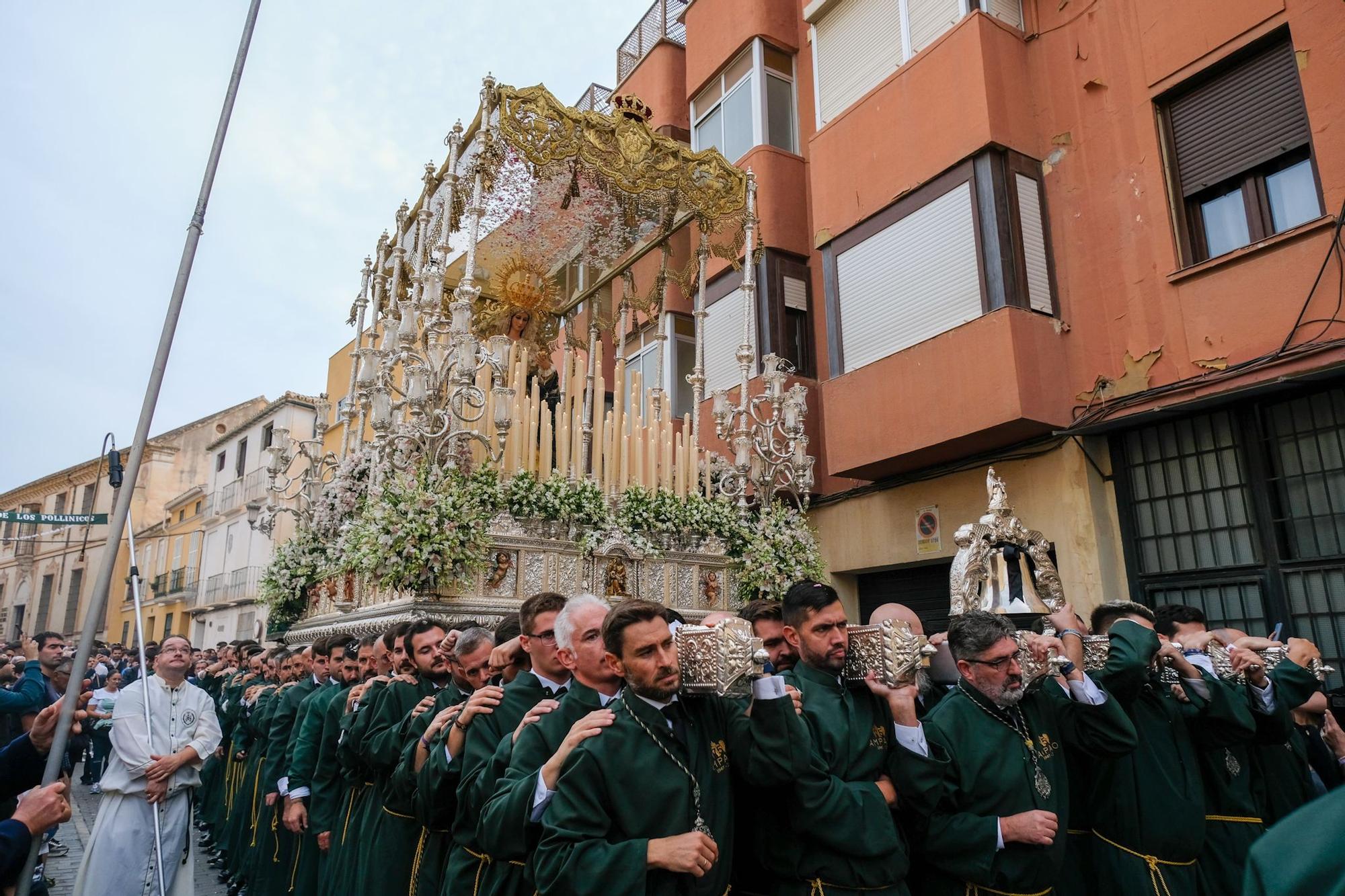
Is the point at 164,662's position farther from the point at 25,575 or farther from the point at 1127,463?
the point at 25,575

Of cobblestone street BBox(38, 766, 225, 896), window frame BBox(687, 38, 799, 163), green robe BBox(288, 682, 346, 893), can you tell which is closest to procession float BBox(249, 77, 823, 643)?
green robe BBox(288, 682, 346, 893)

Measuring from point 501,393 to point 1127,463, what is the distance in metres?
5.81

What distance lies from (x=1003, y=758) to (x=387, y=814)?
3.23 metres

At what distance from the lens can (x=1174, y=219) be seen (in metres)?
8.15

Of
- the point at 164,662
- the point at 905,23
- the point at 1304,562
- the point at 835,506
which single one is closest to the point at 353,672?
the point at 164,662

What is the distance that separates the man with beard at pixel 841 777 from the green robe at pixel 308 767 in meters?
3.95

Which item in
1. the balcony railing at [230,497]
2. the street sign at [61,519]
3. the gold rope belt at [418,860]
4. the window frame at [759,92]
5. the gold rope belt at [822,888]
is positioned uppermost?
the window frame at [759,92]

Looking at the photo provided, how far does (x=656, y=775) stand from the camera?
2.63m

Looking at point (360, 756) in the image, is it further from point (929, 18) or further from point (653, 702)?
point (929, 18)

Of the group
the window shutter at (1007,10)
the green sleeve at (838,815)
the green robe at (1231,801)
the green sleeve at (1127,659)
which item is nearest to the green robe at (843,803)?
the green sleeve at (838,815)

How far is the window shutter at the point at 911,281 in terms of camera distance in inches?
360

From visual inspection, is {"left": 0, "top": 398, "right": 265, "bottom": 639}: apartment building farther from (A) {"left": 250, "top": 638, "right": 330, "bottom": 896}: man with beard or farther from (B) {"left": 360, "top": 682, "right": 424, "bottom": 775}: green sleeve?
(B) {"left": 360, "top": 682, "right": 424, "bottom": 775}: green sleeve

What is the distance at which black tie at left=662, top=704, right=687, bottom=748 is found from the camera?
2.78 m

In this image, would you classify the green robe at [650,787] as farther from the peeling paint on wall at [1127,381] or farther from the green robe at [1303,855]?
the peeling paint on wall at [1127,381]
